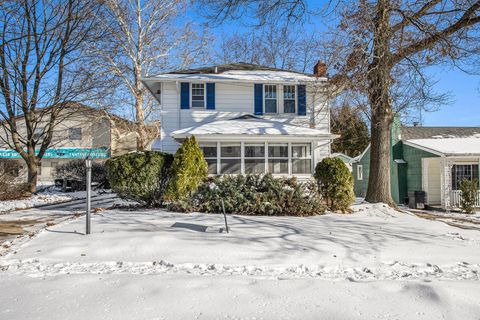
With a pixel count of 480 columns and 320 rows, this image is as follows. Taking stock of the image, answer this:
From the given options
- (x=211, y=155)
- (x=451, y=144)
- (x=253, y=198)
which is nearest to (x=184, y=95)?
(x=211, y=155)

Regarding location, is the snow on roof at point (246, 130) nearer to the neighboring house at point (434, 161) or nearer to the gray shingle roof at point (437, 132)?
the neighboring house at point (434, 161)

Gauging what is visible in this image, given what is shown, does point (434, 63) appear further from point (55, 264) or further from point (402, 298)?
point (55, 264)

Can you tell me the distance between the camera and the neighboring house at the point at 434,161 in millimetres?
16656

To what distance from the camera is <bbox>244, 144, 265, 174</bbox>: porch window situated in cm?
1448

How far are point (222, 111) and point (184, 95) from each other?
1.87 metres

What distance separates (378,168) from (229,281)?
30.5 feet

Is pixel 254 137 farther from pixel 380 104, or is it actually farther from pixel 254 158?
pixel 380 104

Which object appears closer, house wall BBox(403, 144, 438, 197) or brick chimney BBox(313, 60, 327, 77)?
brick chimney BBox(313, 60, 327, 77)

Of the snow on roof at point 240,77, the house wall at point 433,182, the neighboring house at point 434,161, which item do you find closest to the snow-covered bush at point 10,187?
the snow on roof at point 240,77

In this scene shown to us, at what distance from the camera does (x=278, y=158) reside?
47.8ft

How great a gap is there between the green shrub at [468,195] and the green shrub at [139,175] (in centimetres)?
1309

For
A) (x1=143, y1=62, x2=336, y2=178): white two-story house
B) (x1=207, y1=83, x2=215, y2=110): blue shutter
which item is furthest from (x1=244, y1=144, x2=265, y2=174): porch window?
(x1=207, y1=83, x2=215, y2=110): blue shutter

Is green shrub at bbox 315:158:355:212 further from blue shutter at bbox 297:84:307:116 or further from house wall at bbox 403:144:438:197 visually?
house wall at bbox 403:144:438:197

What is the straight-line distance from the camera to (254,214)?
9.17 m
